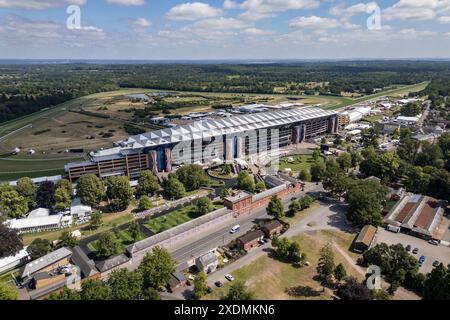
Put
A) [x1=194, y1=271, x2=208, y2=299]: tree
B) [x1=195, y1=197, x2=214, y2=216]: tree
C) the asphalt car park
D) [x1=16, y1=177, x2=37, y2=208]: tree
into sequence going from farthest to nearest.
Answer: [x1=16, y1=177, x2=37, y2=208]: tree, [x1=195, y1=197, x2=214, y2=216]: tree, the asphalt car park, [x1=194, y1=271, x2=208, y2=299]: tree

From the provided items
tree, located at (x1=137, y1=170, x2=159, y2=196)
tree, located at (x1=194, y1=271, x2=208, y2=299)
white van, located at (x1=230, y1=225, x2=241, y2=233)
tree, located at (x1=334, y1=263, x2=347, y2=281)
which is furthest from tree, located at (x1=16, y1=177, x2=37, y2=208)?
tree, located at (x1=334, y1=263, x2=347, y2=281)

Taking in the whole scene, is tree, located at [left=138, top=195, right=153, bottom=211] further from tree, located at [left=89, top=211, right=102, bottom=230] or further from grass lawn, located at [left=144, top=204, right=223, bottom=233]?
tree, located at [left=89, top=211, right=102, bottom=230]

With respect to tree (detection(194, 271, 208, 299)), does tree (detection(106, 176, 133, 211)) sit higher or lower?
higher

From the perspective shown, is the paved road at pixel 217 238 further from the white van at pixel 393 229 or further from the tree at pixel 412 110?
the tree at pixel 412 110

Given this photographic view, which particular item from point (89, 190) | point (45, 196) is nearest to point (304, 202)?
point (89, 190)

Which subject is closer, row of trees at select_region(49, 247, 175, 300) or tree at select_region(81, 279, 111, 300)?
tree at select_region(81, 279, 111, 300)
